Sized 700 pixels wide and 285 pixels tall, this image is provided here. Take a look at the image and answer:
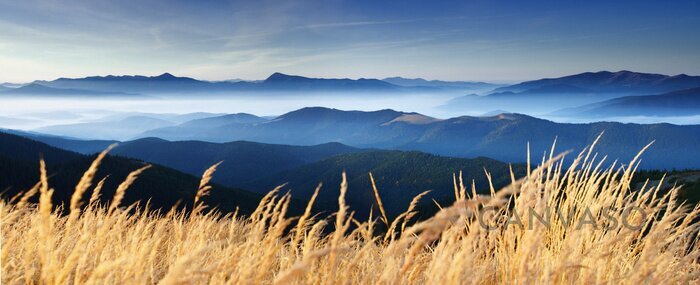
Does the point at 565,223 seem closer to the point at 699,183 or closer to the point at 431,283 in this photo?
the point at 431,283

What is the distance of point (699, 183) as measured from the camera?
5375cm

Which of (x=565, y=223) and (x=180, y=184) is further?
(x=180, y=184)

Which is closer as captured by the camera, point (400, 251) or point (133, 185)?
point (400, 251)

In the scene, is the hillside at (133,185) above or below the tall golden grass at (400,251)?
below

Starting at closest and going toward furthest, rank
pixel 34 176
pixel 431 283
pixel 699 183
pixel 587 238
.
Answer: pixel 431 283 → pixel 587 238 → pixel 699 183 → pixel 34 176

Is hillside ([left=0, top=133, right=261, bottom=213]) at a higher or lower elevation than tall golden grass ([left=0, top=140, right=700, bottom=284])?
lower

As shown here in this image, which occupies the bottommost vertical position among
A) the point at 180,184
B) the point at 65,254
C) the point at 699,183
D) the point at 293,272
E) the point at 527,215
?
the point at 180,184

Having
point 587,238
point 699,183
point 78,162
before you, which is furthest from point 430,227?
point 78,162

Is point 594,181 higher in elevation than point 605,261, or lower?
higher

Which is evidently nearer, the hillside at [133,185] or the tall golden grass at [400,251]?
the tall golden grass at [400,251]

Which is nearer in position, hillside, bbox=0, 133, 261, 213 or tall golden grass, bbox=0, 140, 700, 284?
tall golden grass, bbox=0, 140, 700, 284

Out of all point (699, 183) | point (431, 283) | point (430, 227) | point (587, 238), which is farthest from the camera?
point (699, 183)

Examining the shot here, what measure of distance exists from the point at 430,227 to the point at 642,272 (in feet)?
4.62

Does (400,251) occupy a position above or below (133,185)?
above
